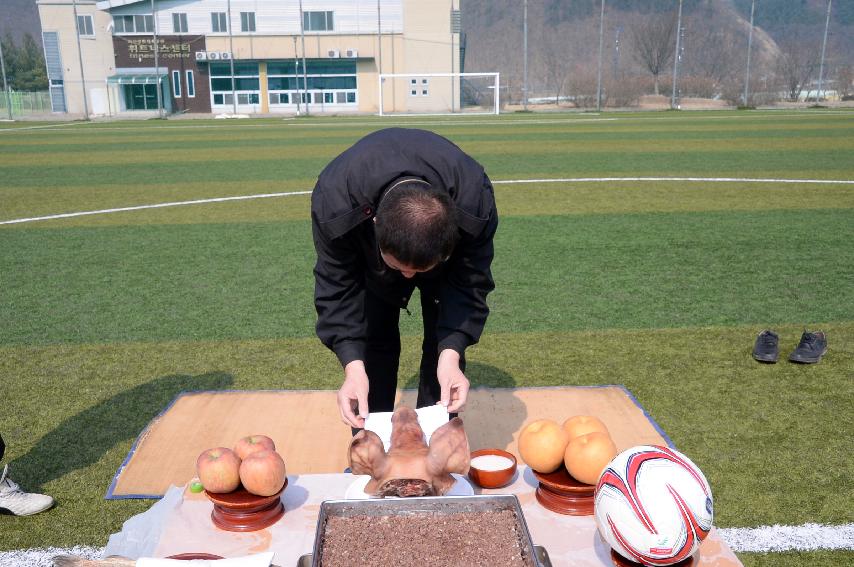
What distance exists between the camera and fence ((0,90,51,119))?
5184 cm

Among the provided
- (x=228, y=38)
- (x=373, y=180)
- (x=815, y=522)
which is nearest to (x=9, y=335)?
(x=373, y=180)

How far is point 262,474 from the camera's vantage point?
8.13ft

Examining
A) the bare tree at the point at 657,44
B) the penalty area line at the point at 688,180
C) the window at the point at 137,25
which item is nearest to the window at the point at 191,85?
the window at the point at 137,25

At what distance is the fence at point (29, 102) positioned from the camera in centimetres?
5184

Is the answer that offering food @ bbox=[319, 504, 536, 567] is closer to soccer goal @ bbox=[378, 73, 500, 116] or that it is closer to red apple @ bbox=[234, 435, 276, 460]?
red apple @ bbox=[234, 435, 276, 460]

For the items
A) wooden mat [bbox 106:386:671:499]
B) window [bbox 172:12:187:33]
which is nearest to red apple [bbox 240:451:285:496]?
wooden mat [bbox 106:386:671:499]

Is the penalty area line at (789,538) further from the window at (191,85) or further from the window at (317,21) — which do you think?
the window at (191,85)

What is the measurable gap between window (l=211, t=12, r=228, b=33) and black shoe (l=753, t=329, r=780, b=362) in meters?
51.4

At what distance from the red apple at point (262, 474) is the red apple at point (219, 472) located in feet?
0.10

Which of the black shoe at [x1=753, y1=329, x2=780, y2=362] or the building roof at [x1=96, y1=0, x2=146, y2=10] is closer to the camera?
the black shoe at [x1=753, y1=329, x2=780, y2=362]

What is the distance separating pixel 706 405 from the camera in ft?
14.0

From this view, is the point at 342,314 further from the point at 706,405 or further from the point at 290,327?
the point at 290,327

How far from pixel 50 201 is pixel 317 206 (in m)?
10.9

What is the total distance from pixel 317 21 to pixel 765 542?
2015 inches
